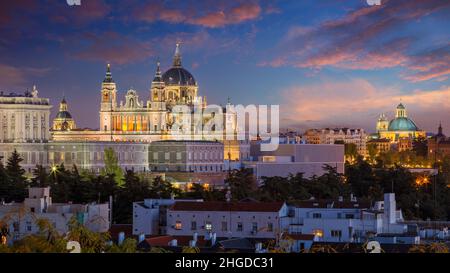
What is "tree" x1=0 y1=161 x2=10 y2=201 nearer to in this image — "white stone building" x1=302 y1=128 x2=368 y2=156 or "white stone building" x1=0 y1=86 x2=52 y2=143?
"white stone building" x1=0 y1=86 x2=52 y2=143

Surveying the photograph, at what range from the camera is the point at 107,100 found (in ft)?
289

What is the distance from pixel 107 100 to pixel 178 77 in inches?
313

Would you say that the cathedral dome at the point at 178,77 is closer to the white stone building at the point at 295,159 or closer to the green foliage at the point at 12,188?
the white stone building at the point at 295,159

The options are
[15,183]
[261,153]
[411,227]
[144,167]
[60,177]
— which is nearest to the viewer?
[411,227]

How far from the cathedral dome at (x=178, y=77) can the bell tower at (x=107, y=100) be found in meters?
6.37

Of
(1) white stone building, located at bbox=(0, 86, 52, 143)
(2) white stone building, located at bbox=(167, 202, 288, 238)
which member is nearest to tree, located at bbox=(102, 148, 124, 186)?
(1) white stone building, located at bbox=(0, 86, 52, 143)

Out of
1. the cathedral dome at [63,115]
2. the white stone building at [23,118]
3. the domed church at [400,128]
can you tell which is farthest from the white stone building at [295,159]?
the domed church at [400,128]

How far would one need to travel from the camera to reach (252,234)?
1161 inches

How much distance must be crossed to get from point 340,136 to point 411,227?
3408 inches

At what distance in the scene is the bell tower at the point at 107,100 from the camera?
8781 cm

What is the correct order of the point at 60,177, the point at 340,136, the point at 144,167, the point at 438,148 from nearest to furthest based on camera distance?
1. the point at 60,177
2. the point at 144,167
3. the point at 438,148
4. the point at 340,136

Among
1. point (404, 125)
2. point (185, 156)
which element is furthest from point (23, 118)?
point (404, 125)

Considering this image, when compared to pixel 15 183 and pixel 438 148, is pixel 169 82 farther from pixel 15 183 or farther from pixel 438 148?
pixel 15 183
